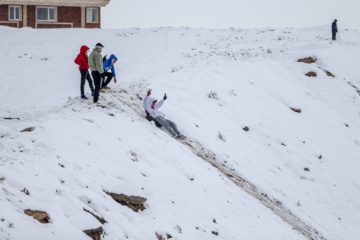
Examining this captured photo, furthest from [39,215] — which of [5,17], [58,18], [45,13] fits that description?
[5,17]

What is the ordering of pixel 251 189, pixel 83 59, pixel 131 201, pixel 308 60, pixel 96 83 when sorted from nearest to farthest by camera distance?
1. pixel 131 201
2. pixel 251 189
3. pixel 96 83
4. pixel 83 59
5. pixel 308 60

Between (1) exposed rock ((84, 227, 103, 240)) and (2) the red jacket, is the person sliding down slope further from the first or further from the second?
(1) exposed rock ((84, 227, 103, 240))

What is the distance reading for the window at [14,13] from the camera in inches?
1788

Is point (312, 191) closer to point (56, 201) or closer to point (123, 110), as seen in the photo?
point (123, 110)

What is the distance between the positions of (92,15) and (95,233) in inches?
1722

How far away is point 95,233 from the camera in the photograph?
6734 mm

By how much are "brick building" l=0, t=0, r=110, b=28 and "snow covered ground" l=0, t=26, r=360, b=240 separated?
53.0 ft

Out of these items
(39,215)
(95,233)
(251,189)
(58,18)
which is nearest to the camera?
(39,215)

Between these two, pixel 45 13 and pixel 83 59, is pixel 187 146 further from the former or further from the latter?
pixel 45 13

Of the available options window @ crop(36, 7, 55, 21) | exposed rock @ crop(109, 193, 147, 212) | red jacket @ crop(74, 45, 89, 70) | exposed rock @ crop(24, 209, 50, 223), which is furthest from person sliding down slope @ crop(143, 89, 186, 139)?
window @ crop(36, 7, 55, 21)

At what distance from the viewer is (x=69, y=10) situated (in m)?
45.7

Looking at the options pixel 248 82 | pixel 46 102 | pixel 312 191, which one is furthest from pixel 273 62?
pixel 46 102

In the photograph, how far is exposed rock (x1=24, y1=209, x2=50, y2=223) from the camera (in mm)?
6355

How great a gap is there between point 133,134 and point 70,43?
24.0 meters
